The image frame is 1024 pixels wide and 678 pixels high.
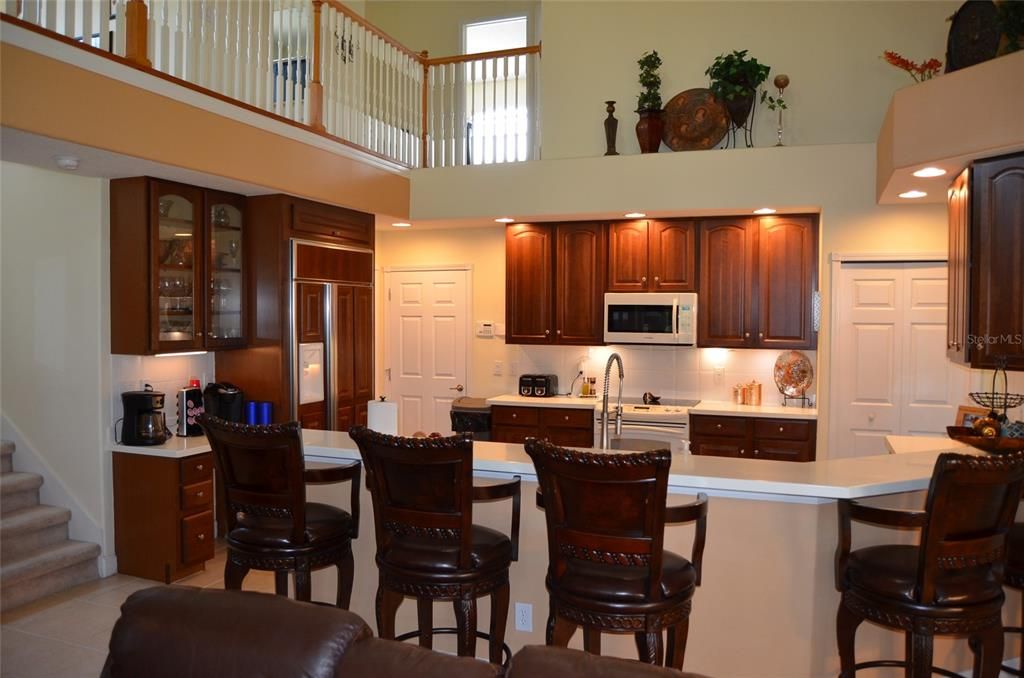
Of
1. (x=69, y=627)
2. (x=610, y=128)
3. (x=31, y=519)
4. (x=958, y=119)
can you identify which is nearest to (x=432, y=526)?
(x=69, y=627)

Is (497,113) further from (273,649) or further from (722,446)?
(273,649)

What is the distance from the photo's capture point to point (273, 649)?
1.60m

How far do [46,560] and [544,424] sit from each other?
363cm

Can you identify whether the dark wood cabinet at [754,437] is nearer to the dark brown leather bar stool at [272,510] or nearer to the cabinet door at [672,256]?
the cabinet door at [672,256]

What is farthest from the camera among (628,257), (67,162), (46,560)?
(628,257)

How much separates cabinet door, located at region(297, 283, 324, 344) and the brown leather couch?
352 centimetres

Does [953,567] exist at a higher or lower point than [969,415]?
lower

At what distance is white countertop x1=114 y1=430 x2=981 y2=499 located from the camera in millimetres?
2547

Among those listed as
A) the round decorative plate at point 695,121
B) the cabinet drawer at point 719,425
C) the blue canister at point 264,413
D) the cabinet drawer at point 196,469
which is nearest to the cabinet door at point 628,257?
the round decorative plate at point 695,121

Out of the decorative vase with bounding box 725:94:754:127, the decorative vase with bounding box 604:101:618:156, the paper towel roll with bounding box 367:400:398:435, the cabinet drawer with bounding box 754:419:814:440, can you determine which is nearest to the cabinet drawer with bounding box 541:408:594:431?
the cabinet drawer with bounding box 754:419:814:440

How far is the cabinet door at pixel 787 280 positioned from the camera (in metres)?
5.48

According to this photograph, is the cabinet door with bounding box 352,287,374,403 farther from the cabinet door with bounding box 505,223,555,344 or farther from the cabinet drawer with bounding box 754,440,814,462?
the cabinet drawer with bounding box 754,440,814,462

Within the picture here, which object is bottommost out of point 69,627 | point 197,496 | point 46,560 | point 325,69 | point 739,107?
point 69,627

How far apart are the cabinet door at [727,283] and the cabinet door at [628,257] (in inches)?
19.0
